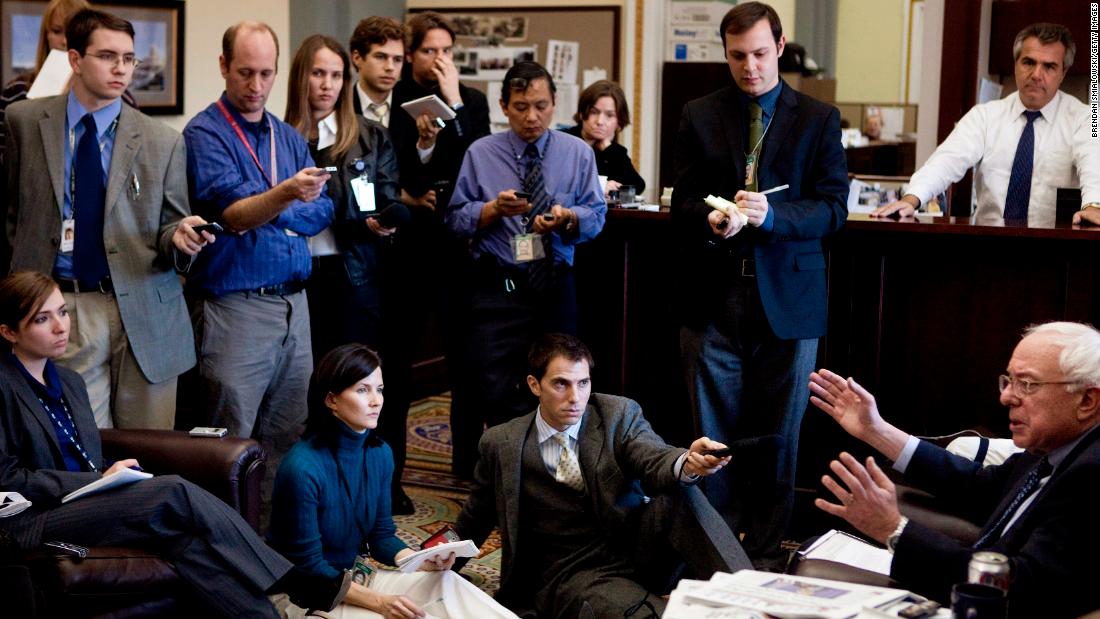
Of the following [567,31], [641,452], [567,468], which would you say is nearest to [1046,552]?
[641,452]

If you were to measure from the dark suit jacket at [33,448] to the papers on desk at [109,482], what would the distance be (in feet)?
0.10

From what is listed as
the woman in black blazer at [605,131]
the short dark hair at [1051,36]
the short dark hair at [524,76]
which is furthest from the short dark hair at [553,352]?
the short dark hair at [1051,36]

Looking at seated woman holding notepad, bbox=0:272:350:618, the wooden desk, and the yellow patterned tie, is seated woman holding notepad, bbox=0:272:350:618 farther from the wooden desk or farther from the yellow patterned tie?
the wooden desk

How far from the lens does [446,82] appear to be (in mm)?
4957

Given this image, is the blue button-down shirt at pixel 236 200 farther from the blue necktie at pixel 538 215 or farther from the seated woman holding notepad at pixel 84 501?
the blue necktie at pixel 538 215

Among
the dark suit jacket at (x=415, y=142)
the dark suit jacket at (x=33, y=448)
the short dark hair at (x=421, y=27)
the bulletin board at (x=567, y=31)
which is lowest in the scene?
the dark suit jacket at (x=33, y=448)

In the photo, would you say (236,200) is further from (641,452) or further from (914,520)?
(914,520)

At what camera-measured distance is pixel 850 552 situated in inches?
118

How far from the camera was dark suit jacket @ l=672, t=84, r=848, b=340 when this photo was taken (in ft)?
12.9

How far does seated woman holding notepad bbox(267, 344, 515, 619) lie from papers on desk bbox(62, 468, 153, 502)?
390mm

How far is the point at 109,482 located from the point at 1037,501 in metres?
2.15

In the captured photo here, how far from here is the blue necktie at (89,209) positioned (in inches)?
148

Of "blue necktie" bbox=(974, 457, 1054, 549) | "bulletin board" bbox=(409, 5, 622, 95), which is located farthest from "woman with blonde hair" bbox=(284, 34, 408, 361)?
"bulletin board" bbox=(409, 5, 622, 95)

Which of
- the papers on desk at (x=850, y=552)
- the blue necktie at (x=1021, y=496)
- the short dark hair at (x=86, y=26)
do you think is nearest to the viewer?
the blue necktie at (x=1021, y=496)
